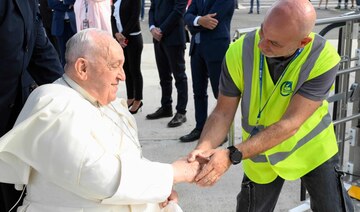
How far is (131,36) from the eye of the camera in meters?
5.65

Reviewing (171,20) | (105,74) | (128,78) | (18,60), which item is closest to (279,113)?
(105,74)

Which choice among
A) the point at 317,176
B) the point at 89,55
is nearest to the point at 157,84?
the point at 317,176

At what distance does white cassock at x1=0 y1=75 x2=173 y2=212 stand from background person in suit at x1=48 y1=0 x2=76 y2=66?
3.90m

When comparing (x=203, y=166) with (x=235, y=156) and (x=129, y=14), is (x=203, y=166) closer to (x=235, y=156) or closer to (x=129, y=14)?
(x=235, y=156)

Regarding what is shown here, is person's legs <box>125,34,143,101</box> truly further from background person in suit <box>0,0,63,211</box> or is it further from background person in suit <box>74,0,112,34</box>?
background person in suit <box>0,0,63,211</box>

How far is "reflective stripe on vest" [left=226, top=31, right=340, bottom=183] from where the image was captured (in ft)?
8.20

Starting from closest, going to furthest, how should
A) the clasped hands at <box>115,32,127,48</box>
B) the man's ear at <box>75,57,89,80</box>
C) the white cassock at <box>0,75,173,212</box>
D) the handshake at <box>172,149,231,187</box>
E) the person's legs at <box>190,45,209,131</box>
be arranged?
1. the white cassock at <box>0,75,173,212</box>
2. the man's ear at <box>75,57,89,80</box>
3. the handshake at <box>172,149,231,187</box>
4. the person's legs at <box>190,45,209,131</box>
5. the clasped hands at <box>115,32,127,48</box>

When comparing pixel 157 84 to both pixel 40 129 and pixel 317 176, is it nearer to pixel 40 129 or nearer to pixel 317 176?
pixel 317 176

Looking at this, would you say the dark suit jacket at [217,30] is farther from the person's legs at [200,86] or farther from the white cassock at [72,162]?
the white cassock at [72,162]

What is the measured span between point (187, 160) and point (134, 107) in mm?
3549

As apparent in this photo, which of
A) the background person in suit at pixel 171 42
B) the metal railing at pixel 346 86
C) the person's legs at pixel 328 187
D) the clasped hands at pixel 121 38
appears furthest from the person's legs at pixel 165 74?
the person's legs at pixel 328 187

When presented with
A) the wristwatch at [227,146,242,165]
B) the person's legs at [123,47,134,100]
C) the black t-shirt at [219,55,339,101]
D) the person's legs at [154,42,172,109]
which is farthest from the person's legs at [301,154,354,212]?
the person's legs at [123,47,134,100]

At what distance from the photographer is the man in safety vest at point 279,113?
2.36 m

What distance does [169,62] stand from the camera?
5398mm
